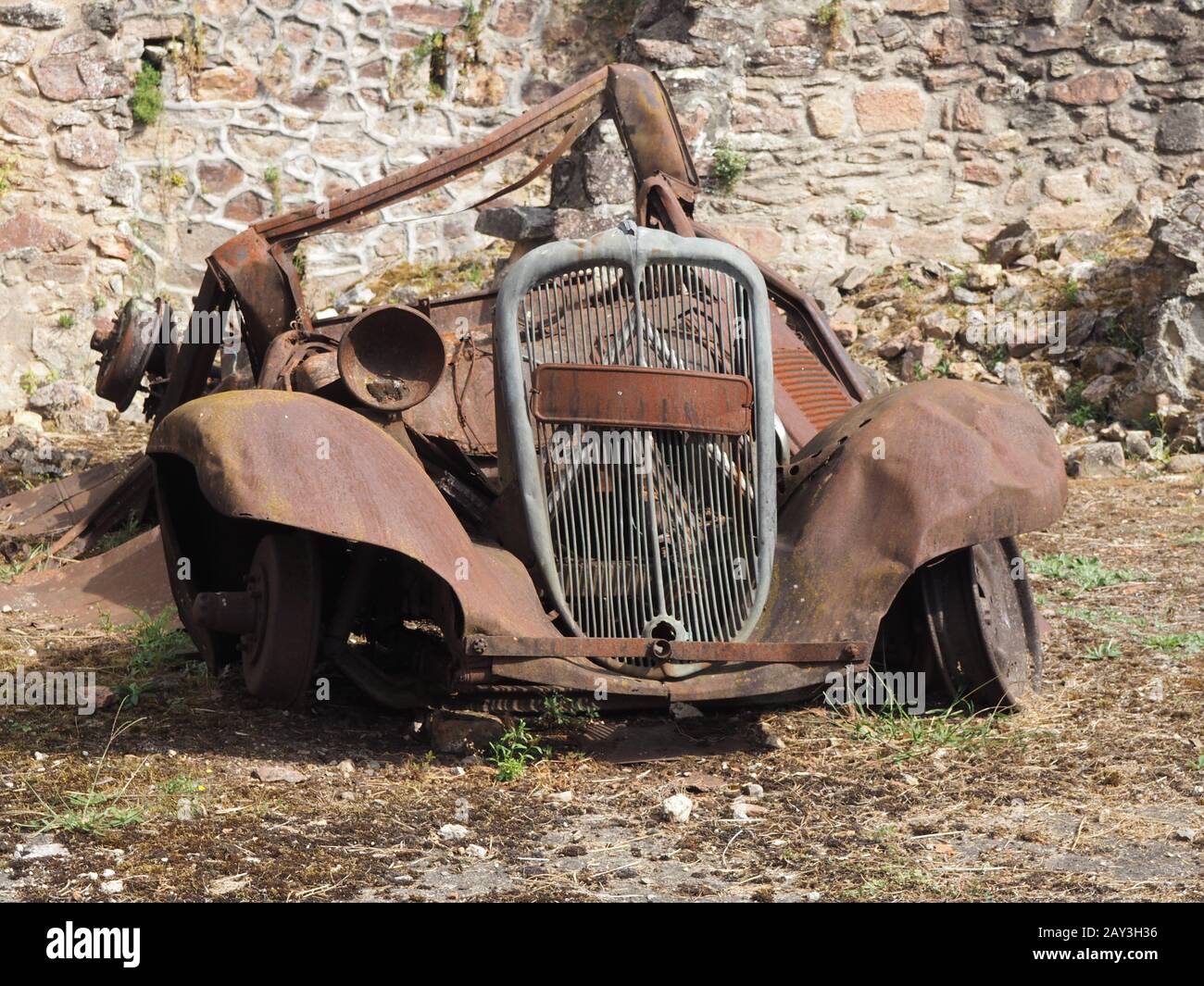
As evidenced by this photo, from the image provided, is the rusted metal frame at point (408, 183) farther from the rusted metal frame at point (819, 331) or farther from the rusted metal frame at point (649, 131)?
the rusted metal frame at point (819, 331)

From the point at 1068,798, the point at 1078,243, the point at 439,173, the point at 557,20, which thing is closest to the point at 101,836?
the point at 1068,798

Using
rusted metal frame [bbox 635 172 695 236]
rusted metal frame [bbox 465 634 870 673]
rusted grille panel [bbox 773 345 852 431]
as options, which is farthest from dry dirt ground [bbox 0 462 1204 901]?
rusted metal frame [bbox 635 172 695 236]

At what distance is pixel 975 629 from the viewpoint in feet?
13.6

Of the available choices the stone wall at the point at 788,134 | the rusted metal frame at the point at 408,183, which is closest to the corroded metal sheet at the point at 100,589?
the rusted metal frame at the point at 408,183

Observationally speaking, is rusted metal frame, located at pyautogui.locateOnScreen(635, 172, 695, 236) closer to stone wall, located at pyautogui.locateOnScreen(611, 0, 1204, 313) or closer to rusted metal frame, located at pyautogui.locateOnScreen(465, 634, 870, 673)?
rusted metal frame, located at pyautogui.locateOnScreen(465, 634, 870, 673)

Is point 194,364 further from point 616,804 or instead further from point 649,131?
point 616,804

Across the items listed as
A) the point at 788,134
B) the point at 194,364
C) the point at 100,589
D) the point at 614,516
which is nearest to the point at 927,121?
the point at 788,134

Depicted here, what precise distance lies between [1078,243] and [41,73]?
6773 mm

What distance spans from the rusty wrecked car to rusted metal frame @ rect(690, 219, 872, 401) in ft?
4.10

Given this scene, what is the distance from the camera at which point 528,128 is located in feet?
18.0

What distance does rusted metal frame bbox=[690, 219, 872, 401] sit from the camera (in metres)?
5.84

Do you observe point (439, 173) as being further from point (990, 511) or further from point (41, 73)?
point (41, 73)

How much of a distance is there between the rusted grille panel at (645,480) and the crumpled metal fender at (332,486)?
0.23 m

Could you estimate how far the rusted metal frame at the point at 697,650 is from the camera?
3.58m
